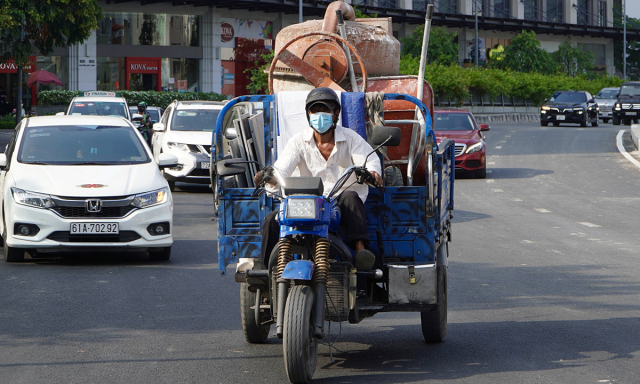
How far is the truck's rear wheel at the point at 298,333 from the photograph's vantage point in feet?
17.1

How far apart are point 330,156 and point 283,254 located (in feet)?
2.97

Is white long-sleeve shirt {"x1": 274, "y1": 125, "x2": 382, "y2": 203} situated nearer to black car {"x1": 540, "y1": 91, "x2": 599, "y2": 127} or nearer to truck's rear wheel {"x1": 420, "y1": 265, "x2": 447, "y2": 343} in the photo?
truck's rear wheel {"x1": 420, "y1": 265, "x2": 447, "y2": 343}

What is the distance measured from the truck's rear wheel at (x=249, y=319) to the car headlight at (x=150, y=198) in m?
3.92

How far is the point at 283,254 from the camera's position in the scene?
5547 mm

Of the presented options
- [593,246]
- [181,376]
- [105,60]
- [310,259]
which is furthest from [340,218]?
[105,60]

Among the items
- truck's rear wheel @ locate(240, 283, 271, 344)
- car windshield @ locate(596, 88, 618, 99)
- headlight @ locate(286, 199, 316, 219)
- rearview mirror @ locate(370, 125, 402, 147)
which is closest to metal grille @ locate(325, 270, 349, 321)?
headlight @ locate(286, 199, 316, 219)

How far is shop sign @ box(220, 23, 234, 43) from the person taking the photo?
54.2m

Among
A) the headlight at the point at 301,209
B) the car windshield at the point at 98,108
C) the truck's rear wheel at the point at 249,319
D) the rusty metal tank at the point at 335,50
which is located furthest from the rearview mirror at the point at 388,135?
the car windshield at the point at 98,108

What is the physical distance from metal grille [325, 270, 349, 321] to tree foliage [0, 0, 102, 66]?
1072 inches

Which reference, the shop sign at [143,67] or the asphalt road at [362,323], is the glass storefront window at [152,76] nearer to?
the shop sign at [143,67]

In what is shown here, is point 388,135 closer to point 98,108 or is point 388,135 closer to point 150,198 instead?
point 150,198

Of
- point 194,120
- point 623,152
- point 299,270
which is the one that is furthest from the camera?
point 623,152

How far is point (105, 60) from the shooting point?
50188mm

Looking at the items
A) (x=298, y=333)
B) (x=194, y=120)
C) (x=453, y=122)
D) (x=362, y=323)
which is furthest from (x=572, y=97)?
(x=298, y=333)
